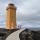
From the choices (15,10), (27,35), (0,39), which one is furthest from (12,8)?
(27,35)

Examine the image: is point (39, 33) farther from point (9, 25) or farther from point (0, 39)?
point (9, 25)

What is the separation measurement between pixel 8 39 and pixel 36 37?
2239 mm

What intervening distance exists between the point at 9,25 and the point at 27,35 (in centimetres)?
1486

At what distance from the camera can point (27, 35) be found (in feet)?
23.7

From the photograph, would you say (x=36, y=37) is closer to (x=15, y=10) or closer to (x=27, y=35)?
(x=27, y=35)

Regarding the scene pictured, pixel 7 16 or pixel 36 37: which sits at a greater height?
pixel 7 16

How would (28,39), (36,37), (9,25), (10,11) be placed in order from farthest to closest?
(10,11), (9,25), (36,37), (28,39)

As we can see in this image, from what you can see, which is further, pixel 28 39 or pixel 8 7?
pixel 8 7

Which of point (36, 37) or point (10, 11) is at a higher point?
point (10, 11)

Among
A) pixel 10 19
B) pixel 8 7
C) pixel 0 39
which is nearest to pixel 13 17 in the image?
pixel 10 19

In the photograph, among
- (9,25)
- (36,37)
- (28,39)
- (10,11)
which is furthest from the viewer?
(10,11)

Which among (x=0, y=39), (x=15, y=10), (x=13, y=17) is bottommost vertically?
(x=0, y=39)

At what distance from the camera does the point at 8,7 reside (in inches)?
912

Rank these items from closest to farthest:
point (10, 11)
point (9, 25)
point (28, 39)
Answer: point (28, 39)
point (9, 25)
point (10, 11)
